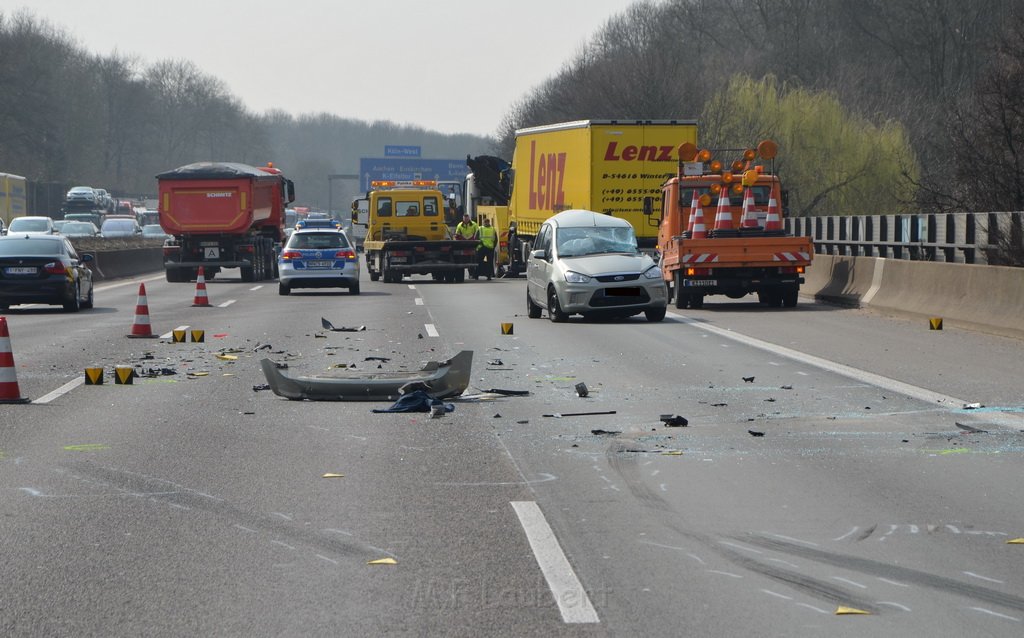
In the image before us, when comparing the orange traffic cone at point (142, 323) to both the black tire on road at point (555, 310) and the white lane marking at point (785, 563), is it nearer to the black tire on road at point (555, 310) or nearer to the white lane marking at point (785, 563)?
the black tire on road at point (555, 310)

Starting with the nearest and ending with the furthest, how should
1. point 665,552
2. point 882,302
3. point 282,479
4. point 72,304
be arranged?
point 665,552, point 282,479, point 882,302, point 72,304

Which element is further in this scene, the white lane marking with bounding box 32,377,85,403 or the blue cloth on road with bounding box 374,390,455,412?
the white lane marking with bounding box 32,377,85,403

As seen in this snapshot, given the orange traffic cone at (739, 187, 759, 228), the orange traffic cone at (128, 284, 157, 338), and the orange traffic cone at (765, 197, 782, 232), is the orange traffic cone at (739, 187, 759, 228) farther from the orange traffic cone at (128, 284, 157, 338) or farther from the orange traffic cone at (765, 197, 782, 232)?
the orange traffic cone at (128, 284, 157, 338)

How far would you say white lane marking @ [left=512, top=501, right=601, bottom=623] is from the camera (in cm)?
564

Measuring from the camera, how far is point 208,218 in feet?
136

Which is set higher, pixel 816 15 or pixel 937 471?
pixel 816 15

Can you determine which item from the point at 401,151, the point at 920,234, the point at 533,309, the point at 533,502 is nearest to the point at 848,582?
the point at 533,502

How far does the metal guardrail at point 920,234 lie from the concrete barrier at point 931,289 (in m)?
2.67

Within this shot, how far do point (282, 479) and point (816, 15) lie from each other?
70587 mm

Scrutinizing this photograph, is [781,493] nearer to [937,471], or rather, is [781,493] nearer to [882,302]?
[937,471]

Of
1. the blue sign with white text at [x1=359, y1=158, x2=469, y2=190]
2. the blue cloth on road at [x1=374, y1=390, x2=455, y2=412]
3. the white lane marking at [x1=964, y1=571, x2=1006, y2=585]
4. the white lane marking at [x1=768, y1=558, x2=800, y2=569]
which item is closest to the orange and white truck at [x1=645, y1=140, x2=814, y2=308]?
the blue cloth on road at [x1=374, y1=390, x2=455, y2=412]

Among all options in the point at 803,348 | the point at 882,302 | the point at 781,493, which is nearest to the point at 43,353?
the point at 803,348

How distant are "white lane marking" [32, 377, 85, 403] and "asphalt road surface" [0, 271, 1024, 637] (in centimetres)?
4

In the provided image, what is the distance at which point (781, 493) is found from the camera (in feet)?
26.6
